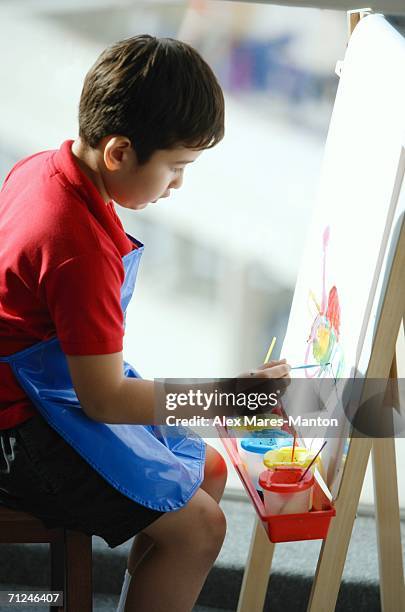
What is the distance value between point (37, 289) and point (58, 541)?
0.36 m

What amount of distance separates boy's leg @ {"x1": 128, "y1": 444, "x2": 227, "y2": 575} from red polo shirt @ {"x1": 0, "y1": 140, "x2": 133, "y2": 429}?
13.4 inches

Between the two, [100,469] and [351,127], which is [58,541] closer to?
[100,469]

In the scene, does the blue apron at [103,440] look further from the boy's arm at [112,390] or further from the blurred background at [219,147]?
the blurred background at [219,147]

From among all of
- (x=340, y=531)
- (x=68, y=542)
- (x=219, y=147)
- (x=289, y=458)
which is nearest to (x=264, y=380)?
(x=289, y=458)

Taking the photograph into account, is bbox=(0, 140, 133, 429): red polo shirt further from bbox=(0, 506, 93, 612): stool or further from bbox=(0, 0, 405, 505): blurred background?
bbox=(0, 0, 405, 505): blurred background

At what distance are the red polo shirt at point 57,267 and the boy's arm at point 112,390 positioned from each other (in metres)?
0.02

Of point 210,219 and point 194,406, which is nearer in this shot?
point 194,406

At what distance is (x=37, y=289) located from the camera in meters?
1.22

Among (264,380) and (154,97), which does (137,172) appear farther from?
(264,380)

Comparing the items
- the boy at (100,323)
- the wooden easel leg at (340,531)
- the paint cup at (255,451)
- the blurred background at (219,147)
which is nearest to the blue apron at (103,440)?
the boy at (100,323)

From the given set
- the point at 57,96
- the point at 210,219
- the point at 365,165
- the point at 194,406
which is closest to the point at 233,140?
the point at 210,219

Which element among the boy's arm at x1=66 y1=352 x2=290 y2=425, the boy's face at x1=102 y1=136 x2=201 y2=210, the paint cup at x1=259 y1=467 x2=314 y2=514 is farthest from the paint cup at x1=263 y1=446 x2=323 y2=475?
the boy's face at x1=102 y1=136 x2=201 y2=210

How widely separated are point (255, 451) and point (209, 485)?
147 millimetres

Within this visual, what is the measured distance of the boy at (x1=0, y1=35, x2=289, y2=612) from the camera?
1.19 m
